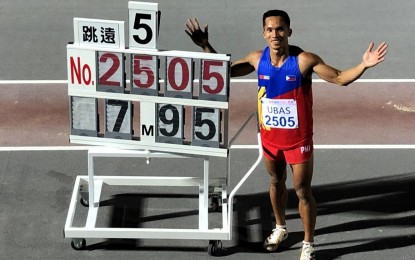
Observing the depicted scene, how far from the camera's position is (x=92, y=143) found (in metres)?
8.66

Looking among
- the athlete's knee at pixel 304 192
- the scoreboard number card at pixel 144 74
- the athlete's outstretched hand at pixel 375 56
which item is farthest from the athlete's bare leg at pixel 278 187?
the athlete's outstretched hand at pixel 375 56

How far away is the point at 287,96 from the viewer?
8203 millimetres

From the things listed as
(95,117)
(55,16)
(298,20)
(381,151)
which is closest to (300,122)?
(95,117)

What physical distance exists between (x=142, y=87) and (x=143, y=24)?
1.99 feet

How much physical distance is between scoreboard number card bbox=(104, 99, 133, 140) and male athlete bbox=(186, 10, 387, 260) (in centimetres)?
94

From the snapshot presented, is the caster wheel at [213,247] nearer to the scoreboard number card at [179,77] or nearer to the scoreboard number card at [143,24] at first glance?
the scoreboard number card at [179,77]

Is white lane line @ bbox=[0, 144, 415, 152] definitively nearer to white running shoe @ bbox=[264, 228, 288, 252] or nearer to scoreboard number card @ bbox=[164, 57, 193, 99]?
white running shoe @ bbox=[264, 228, 288, 252]

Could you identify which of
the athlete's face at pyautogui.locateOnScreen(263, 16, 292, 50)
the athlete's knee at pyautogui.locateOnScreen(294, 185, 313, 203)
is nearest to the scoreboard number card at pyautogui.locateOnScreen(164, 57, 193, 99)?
the athlete's face at pyautogui.locateOnScreen(263, 16, 292, 50)

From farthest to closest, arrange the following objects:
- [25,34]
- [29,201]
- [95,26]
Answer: [25,34] < [29,201] < [95,26]

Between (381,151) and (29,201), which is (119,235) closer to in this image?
(29,201)

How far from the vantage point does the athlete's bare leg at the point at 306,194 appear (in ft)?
27.5

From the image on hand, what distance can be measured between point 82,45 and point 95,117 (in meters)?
0.71

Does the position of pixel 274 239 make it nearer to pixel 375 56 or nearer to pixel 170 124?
pixel 170 124

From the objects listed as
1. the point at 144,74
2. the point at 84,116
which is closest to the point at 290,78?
the point at 144,74
